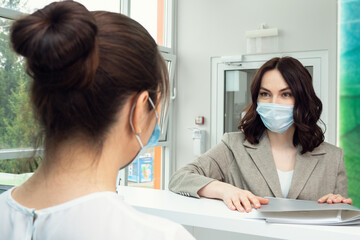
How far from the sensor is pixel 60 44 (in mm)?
541

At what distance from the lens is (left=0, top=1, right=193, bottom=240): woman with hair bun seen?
545 mm

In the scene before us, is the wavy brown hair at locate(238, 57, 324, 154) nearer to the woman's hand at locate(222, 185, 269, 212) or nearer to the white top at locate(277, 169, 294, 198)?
the white top at locate(277, 169, 294, 198)

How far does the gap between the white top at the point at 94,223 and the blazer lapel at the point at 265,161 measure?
112 centimetres

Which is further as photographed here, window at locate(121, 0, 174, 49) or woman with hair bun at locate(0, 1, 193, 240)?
window at locate(121, 0, 174, 49)

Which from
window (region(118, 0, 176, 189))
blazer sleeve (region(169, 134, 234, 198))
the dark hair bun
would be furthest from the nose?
window (region(118, 0, 176, 189))

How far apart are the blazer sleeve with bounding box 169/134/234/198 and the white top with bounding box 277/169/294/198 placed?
242mm

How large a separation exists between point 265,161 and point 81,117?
4.07ft

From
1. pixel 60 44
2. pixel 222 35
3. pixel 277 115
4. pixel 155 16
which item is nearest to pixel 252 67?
pixel 222 35

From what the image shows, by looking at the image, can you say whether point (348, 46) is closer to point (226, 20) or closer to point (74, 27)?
point (226, 20)

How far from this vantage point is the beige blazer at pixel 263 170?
1.59 m

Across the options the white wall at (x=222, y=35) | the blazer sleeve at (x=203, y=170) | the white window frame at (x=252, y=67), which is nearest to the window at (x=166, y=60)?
the white wall at (x=222, y=35)

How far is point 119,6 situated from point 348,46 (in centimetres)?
219

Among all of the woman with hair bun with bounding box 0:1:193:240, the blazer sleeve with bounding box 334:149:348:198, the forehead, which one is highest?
the forehead

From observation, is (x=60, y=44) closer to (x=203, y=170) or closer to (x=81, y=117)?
(x=81, y=117)
